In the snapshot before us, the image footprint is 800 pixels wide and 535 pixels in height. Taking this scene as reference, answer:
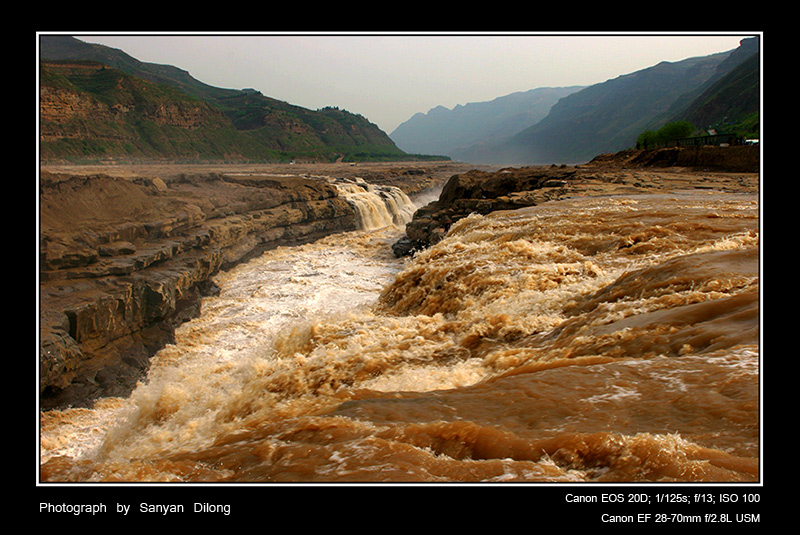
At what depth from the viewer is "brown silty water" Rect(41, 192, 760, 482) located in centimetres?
266

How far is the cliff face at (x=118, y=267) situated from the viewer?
23.3 ft

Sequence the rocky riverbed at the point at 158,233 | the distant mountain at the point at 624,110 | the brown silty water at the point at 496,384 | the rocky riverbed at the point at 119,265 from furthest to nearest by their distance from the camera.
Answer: the distant mountain at the point at 624,110 < the rocky riverbed at the point at 158,233 < the rocky riverbed at the point at 119,265 < the brown silty water at the point at 496,384

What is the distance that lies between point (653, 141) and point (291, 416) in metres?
39.9

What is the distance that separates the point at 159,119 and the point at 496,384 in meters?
44.1

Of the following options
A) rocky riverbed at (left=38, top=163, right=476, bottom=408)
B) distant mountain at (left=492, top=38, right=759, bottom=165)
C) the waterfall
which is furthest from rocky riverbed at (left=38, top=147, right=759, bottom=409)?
distant mountain at (left=492, top=38, right=759, bottom=165)

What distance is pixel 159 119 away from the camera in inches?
1547

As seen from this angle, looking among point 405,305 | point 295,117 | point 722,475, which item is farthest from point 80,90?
point 295,117

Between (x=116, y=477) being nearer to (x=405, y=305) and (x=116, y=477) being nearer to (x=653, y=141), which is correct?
(x=405, y=305)

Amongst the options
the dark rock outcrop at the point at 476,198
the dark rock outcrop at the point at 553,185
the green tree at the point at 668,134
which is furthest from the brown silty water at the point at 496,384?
the green tree at the point at 668,134

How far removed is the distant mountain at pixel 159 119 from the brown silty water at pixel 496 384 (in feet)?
9.49

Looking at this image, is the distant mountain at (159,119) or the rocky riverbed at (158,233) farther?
the distant mountain at (159,119)

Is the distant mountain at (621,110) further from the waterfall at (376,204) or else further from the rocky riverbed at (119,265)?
the rocky riverbed at (119,265)

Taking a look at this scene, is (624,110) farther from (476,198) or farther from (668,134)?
(476,198)

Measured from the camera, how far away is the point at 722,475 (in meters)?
2.22
